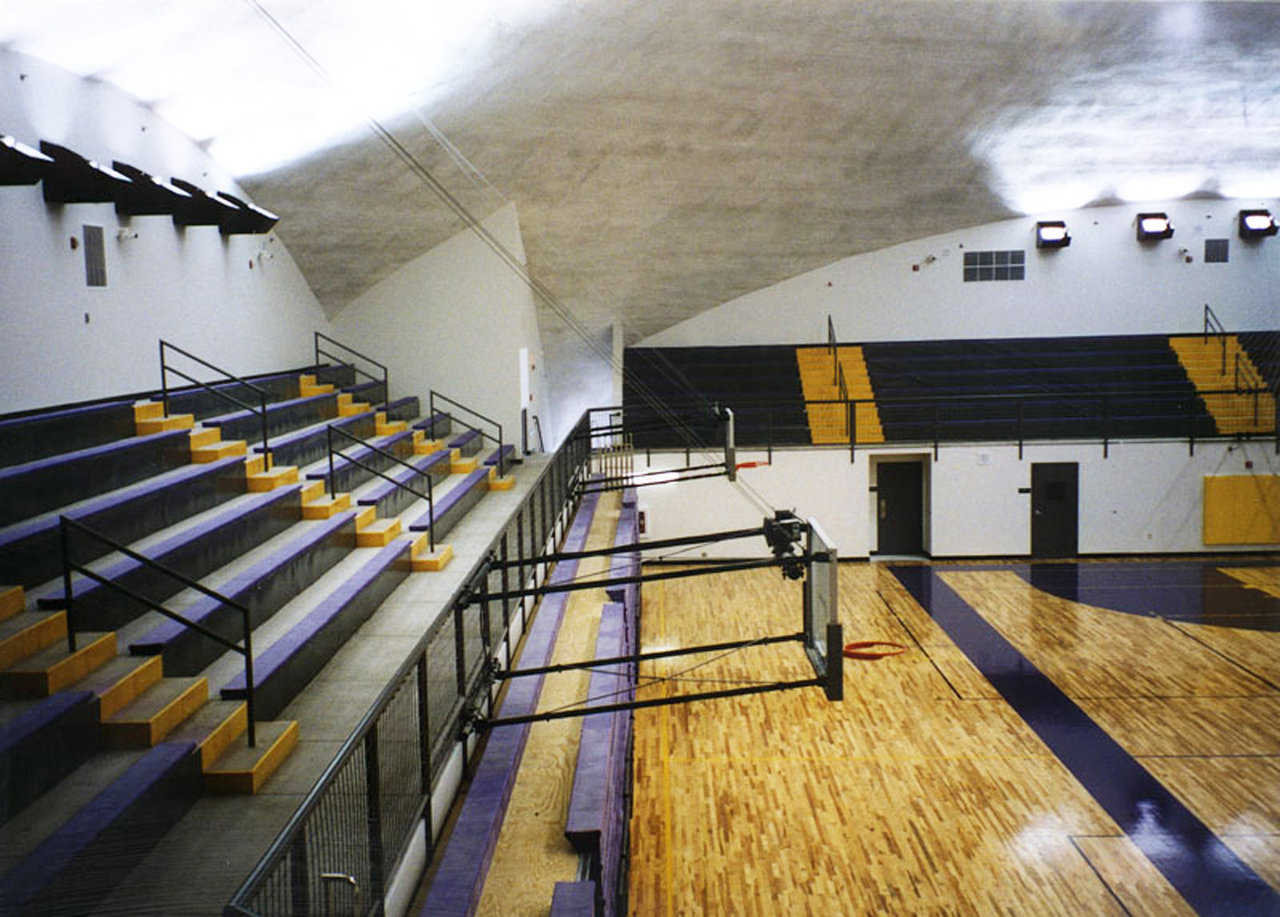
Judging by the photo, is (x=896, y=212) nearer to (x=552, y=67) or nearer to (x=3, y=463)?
(x=552, y=67)

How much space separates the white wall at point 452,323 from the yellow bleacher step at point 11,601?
855 cm

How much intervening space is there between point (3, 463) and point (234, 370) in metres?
4.12

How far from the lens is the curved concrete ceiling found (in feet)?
32.5

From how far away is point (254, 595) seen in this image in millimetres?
6398

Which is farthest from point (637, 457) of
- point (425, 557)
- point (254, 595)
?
point (254, 595)

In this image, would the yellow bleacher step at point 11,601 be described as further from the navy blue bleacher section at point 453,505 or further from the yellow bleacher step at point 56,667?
the navy blue bleacher section at point 453,505

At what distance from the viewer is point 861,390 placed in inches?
656

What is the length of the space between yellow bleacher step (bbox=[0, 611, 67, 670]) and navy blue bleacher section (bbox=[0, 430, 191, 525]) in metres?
1.12

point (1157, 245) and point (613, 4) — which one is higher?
point (613, 4)

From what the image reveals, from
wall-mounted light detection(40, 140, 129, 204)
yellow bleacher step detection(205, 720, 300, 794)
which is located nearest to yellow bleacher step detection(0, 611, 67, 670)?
yellow bleacher step detection(205, 720, 300, 794)

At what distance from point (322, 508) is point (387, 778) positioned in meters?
5.00

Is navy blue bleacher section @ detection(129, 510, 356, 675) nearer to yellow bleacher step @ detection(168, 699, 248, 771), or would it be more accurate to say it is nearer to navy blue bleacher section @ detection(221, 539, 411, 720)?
navy blue bleacher section @ detection(221, 539, 411, 720)

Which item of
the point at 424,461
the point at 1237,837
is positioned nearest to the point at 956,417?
the point at 424,461

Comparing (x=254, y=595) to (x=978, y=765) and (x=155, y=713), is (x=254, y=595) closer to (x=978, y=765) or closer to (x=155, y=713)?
(x=155, y=713)
